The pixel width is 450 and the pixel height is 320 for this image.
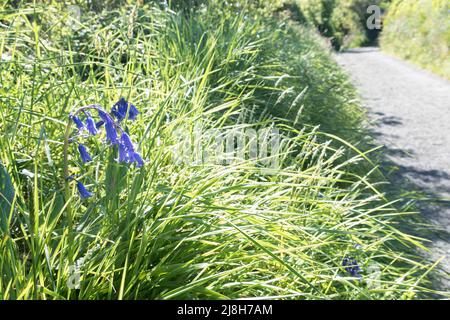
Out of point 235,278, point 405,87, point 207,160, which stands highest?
point 207,160

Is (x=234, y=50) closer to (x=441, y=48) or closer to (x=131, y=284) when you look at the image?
(x=131, y=284)

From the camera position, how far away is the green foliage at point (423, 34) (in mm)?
12266

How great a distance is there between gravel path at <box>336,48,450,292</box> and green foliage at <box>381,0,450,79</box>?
0.51 meters

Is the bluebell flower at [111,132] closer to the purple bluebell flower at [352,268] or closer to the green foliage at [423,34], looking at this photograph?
the purple bluebell flower at [352,268]

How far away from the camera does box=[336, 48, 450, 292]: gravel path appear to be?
13.0 feet

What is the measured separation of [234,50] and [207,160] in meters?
1.69

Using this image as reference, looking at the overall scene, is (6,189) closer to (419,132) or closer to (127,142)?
(127,142)

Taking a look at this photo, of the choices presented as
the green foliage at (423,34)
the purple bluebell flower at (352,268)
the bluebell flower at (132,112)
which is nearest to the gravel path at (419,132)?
the green foliage at (423,34)

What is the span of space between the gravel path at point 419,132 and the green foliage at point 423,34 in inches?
20.2

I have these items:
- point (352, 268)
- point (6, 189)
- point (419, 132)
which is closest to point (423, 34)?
point (419, 132)

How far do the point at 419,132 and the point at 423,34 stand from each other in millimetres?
8635

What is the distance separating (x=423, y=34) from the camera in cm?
1423
